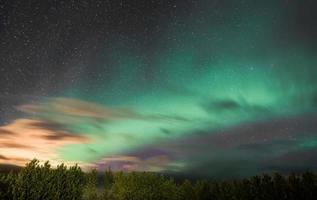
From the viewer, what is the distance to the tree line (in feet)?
139

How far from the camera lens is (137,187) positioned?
295ft

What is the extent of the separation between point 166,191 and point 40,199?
3414 centimetres

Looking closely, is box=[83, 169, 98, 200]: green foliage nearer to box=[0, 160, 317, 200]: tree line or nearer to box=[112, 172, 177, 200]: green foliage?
box=[0, 160, 317, 200]: tree line

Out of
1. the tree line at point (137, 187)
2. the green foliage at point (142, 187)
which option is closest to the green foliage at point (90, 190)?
the tree line at point (137, 187)

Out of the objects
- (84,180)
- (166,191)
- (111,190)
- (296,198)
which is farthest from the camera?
(111,190)

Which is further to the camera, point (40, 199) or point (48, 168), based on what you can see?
point (48, 168)

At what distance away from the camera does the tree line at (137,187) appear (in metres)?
42.2

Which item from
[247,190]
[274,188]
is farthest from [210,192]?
[274,188]

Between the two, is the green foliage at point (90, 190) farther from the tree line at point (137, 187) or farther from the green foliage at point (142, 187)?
the green foliage at point (142, 187)

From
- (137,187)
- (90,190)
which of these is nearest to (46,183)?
(90,190)

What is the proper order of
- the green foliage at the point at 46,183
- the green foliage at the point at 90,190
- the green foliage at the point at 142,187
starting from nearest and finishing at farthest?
the green foliage at the point at 46,183, the green foliage at the point at 90,190, the green foliage at the point at 142,187

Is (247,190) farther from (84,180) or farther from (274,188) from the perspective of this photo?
(84,180)

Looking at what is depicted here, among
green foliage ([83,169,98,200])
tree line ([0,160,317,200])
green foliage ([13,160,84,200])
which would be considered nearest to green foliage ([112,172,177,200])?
tree line ([0,160,317,200])

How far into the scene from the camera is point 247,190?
159 ft
